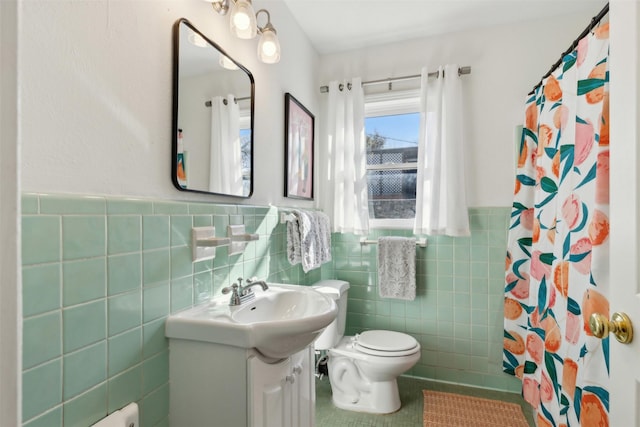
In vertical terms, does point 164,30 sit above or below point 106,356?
above

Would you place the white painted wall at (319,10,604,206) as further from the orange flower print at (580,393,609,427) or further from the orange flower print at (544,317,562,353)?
the orange flower print at (580,393,609,427)

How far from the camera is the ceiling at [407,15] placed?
1.93m

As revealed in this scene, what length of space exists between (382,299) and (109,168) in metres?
1.99

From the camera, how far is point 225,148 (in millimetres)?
1354

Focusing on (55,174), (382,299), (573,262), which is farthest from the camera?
(382,299)

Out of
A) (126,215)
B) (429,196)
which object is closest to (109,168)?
(126,215)

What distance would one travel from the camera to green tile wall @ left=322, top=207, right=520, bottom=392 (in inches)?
83.7

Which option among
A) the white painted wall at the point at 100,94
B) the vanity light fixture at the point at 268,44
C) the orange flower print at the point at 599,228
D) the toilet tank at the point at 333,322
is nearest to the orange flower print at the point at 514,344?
the toilet tank at the point at 333,322

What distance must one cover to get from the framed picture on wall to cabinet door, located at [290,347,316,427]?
973 mm

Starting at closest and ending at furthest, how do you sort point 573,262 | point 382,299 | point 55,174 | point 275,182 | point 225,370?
1. point 55,174
2. point 225,370
3. point 573,262
4. point 275,182
5. point 382,299

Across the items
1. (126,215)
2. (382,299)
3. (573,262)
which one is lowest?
(382,299)

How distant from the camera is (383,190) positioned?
96.2 inches

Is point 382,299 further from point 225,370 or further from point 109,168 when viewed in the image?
point 109,168

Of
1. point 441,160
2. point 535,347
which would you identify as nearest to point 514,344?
point 535,347
